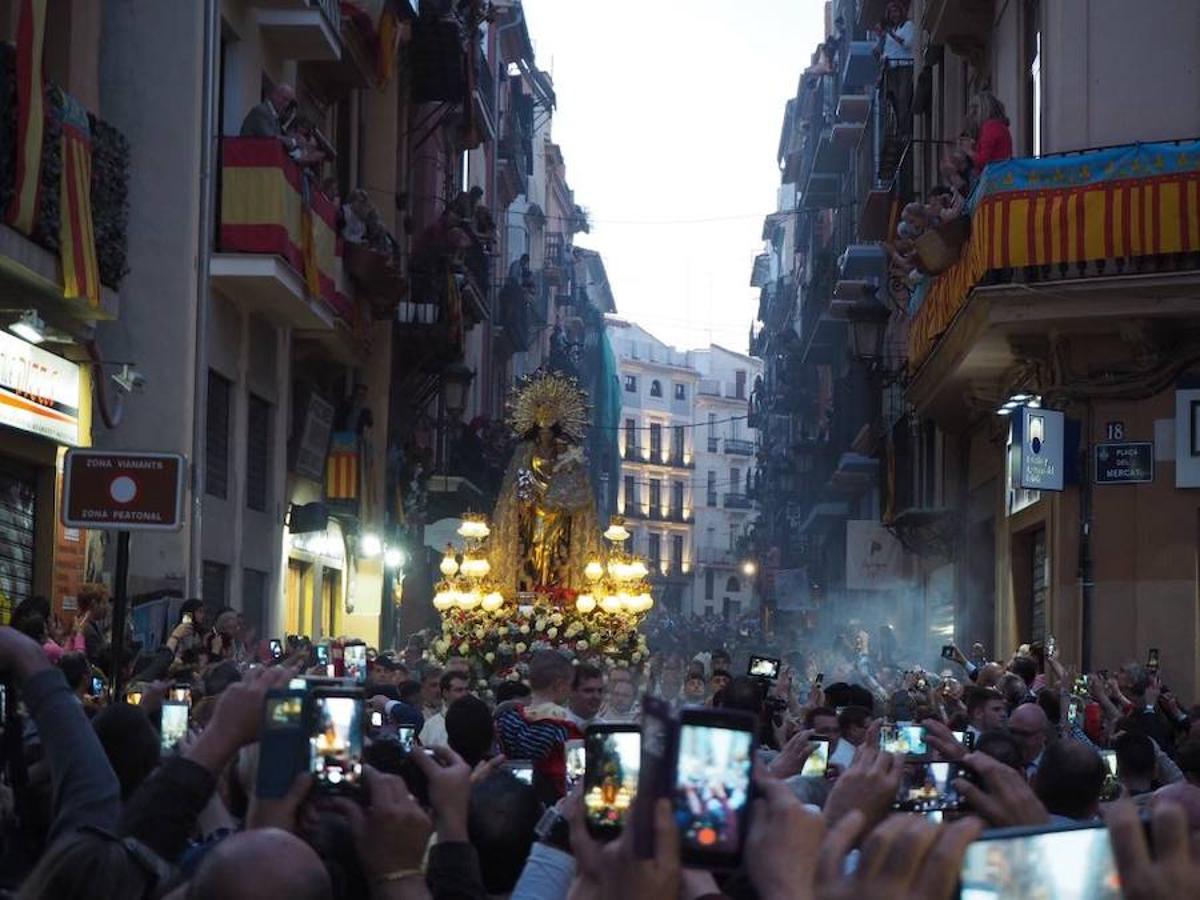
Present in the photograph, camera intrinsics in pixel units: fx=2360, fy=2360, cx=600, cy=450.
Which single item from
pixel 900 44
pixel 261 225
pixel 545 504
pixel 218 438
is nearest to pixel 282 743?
pixel 261 225

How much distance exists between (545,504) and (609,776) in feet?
67.5

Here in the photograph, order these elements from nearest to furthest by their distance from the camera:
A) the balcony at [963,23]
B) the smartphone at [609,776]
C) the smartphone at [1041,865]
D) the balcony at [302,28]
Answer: the smartphone at [1041,865], the smartphone at [609,776], the balcony at [963,23], the balcony at [302,28]

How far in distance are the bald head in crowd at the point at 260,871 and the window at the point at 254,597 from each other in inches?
A: 872

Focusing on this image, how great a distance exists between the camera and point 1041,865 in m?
3.06

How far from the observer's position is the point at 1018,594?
2380 centimetres

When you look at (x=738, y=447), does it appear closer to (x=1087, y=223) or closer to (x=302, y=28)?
(x=302, y=28)

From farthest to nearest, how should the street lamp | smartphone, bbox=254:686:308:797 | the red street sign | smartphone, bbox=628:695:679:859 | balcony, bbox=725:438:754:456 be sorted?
balcony, bbox=725:438:754:456 < the street lamp < the red street sign < smartphone, bbox=254:686:308:797 < smartphone, bbox=628:695:679:859

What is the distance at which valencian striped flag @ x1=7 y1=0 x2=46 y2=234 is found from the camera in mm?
15922

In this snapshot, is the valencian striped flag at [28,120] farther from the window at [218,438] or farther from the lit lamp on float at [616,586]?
the lit lamp on float at [616,586]

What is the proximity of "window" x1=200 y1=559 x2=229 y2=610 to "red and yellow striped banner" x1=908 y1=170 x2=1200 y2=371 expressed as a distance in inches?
319

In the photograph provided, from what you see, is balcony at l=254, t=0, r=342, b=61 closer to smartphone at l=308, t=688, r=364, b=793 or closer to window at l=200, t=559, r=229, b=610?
window at l=200, t=559, r=229, b=610

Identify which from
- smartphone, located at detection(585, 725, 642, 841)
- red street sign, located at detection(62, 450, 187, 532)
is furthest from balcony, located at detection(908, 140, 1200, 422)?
smartphone, located at detection(585, 725, 642, 841)

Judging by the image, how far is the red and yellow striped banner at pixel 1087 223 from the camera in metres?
18.7

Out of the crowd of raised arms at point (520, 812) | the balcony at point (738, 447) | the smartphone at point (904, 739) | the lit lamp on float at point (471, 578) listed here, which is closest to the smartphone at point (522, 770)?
the crowd of raised arms at point (520, 812)
